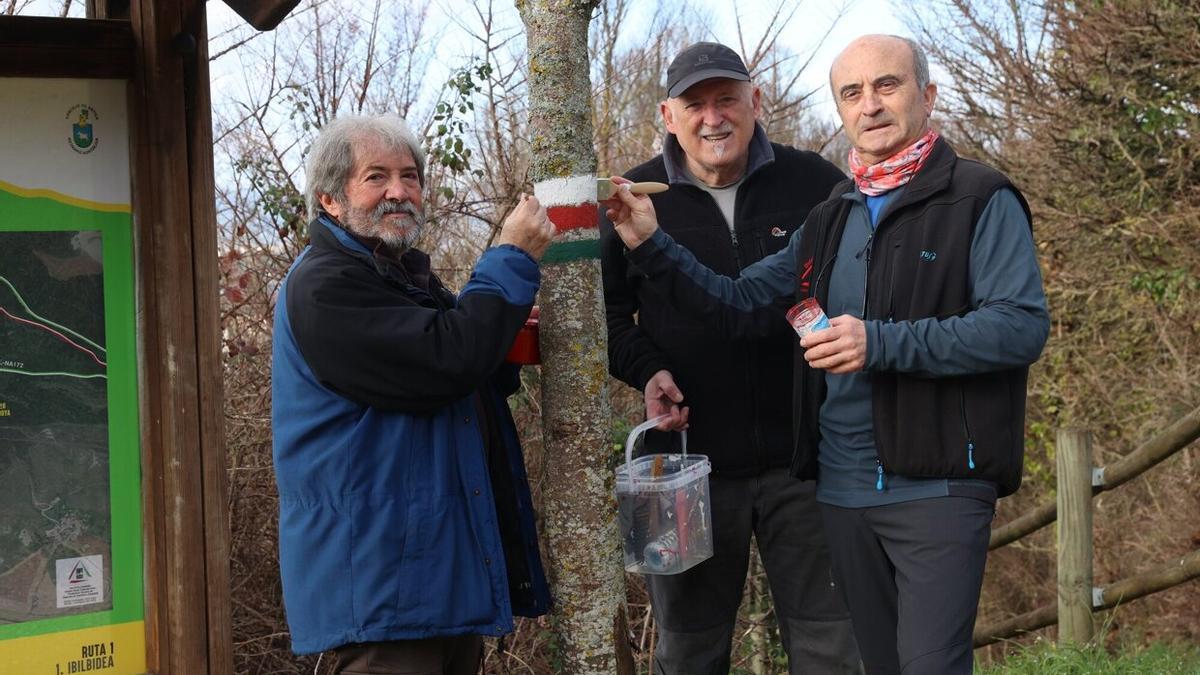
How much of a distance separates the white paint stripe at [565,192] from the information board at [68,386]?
1.09 metres

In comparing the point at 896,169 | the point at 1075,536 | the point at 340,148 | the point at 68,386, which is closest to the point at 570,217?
the point at 340,148

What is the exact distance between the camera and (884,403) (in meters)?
2.72

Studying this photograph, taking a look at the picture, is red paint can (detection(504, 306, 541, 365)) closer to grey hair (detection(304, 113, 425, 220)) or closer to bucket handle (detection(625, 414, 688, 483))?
bucket handle (detection(625, 414, 688, 483))

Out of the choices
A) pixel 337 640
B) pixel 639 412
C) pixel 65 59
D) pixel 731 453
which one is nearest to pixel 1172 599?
pixel 639 412

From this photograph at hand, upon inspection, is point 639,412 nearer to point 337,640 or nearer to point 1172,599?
point 337,640

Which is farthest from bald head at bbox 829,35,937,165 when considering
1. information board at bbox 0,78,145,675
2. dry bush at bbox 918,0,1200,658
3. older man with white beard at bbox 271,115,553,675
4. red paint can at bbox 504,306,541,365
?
dry bush at bbox 918,0,1200,658

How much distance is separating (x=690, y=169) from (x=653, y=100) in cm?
575

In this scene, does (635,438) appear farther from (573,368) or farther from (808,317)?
(808,317)

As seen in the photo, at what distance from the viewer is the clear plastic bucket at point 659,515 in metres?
3.02

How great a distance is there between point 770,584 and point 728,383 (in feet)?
2.08

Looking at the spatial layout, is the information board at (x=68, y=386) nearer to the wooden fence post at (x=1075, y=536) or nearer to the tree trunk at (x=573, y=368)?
the tree trunk at (x=573, y=368)

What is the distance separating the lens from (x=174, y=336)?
9.46ft

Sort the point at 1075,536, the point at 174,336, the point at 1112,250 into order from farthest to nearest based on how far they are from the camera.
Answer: the point at 1112,250, the point at 1075,536, the point at 174,336

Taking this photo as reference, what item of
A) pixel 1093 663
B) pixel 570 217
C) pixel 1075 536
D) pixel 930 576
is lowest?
pixel 1093 663
